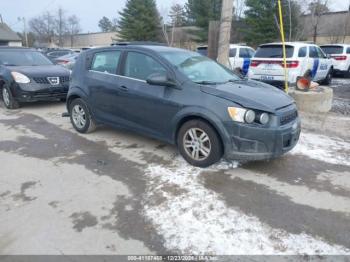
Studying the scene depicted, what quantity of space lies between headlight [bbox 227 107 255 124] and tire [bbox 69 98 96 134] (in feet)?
9.76

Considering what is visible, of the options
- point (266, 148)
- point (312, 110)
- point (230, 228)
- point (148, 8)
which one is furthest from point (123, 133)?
point (148, 8)

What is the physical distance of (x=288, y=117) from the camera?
14.4 feet

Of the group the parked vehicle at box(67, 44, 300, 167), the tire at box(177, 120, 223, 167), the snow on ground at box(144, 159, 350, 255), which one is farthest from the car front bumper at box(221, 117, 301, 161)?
the snow on ground at box(144, 159, 350, 255)

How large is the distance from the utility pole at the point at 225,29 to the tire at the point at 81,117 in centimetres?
381

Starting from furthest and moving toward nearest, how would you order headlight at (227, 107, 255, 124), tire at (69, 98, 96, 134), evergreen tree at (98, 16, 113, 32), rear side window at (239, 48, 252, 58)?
evergreen tree at (98, 16, 113, 32) → rear side window at (239, 48, 252, 58) → tire at (69, 98, 96, 134) → headlight at (227, 107, 255, 124)

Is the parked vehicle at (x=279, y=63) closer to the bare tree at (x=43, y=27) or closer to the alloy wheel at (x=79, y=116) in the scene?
the alloy wheel at (x=79, y=116)

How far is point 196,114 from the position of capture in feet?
14.3

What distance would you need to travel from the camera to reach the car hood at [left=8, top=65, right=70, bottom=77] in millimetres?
8523

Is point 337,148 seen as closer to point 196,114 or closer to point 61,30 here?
point 196,114

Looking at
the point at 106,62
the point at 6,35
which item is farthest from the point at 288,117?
the point at 6,35

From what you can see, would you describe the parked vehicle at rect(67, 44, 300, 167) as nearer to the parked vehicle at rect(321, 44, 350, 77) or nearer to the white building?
the parked vehicle at rect(321, 44, 350, 77)

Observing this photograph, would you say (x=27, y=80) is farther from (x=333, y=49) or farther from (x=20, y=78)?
(x=333, y=49)

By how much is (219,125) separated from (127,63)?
79.6 inches

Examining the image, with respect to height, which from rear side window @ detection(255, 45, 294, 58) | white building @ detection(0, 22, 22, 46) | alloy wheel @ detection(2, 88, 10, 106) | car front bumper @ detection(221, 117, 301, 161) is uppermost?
white building @ detection(0, 22, 22, 46)
